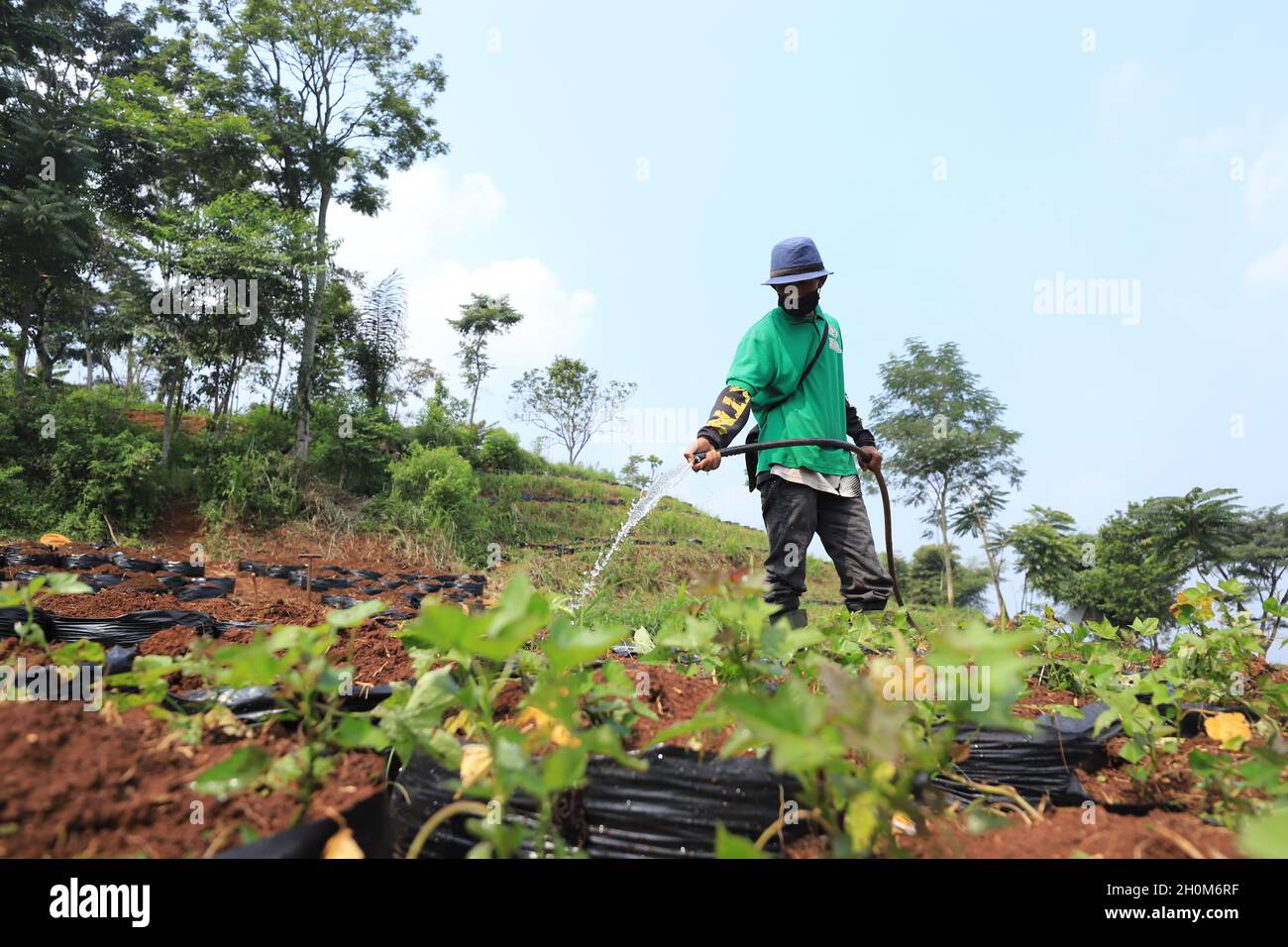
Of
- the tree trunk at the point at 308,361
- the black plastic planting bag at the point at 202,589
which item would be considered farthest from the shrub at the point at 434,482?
the black plastic planting bag at the point at 202,589

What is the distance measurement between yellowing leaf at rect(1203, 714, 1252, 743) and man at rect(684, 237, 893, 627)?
5.06 ft

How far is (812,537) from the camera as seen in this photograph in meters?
3.17

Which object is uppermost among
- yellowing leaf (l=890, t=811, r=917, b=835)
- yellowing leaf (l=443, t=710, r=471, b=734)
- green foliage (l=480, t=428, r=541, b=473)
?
green foliage (l=480, t=428, r=541, b=473)

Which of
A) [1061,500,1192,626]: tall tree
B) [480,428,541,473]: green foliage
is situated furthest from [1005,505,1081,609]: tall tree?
[480,428,541,473]: green foliage

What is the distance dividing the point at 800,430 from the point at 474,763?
2.47 meters

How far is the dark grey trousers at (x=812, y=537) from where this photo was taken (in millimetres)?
3045

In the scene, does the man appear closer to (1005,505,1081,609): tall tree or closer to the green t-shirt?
the green t-shirt

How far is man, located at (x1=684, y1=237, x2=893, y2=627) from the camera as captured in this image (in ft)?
10.1

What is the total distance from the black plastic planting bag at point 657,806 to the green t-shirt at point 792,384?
2194 millimetres

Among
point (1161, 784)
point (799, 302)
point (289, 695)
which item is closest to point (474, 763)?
point (289, 695)
